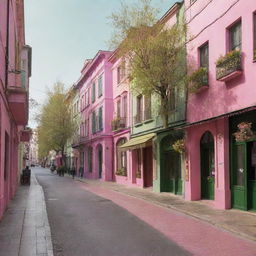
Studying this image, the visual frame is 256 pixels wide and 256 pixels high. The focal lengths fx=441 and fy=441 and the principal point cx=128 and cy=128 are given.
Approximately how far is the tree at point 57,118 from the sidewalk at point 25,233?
126ft

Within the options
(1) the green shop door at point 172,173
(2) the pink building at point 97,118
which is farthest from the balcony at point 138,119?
(2) the pink building at point 97,118

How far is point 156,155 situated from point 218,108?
7.19 m

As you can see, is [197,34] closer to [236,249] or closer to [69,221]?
[69,221]

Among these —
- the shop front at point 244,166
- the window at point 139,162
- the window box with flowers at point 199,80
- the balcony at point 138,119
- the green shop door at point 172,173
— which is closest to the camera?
the shop front at point 244,166

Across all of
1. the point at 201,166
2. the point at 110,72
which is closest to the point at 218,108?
the point at 201,166

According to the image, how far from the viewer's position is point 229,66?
14375mm

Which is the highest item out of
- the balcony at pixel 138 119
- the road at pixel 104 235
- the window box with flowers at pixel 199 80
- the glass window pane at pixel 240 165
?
the window box with flowers at pixel 199 80

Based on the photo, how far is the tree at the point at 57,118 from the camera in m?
53.3

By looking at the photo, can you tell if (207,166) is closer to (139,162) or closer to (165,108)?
(165,108)

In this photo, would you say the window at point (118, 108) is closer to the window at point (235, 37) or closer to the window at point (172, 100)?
the window at point (172, 100)

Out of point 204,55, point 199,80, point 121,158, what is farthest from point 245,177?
point 121,158

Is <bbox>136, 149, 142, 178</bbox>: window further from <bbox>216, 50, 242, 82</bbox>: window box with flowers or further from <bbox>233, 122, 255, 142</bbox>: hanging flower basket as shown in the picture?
<bbox>233, 122, 255, 142</bbox>: hanging flower basket

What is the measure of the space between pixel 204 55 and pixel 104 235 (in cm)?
959

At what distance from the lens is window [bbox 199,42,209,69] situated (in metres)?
17.1
